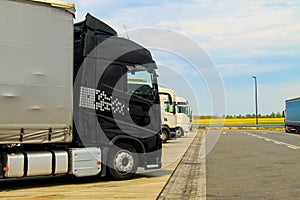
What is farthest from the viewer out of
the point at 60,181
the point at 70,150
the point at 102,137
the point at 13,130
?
the point at 60,181

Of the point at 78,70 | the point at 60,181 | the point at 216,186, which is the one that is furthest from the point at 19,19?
the point at 216,186

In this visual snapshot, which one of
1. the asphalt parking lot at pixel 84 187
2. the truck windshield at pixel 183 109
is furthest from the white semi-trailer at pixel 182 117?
the asphalt parking lot at pixel 84 187

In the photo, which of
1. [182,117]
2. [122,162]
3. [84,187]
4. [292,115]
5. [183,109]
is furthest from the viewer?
[292,115]

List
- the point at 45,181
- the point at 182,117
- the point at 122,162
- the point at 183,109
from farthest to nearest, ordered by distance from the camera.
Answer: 1. the point at 183,109
2. the point at 182,117
3. the point at 45,181
4. the point at 122,162

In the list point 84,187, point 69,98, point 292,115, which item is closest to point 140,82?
point 69,98

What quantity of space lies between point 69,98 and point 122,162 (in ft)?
7.27

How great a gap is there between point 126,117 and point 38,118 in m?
2.37

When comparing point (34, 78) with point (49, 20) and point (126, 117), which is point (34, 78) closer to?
point (49, 20)

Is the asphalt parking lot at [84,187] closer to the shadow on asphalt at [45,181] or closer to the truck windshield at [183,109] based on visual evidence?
the shadow on asphalt at [45,181]

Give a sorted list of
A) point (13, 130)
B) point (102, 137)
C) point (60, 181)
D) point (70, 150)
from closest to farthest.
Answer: point (13, 130) → point (70, 150) → point (102, 137) → point (60, 181)

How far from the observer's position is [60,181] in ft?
35.6

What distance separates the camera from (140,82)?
10984 mm

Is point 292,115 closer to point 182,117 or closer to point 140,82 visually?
point 182,117

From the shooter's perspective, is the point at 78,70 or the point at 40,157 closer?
the point at 40,157
